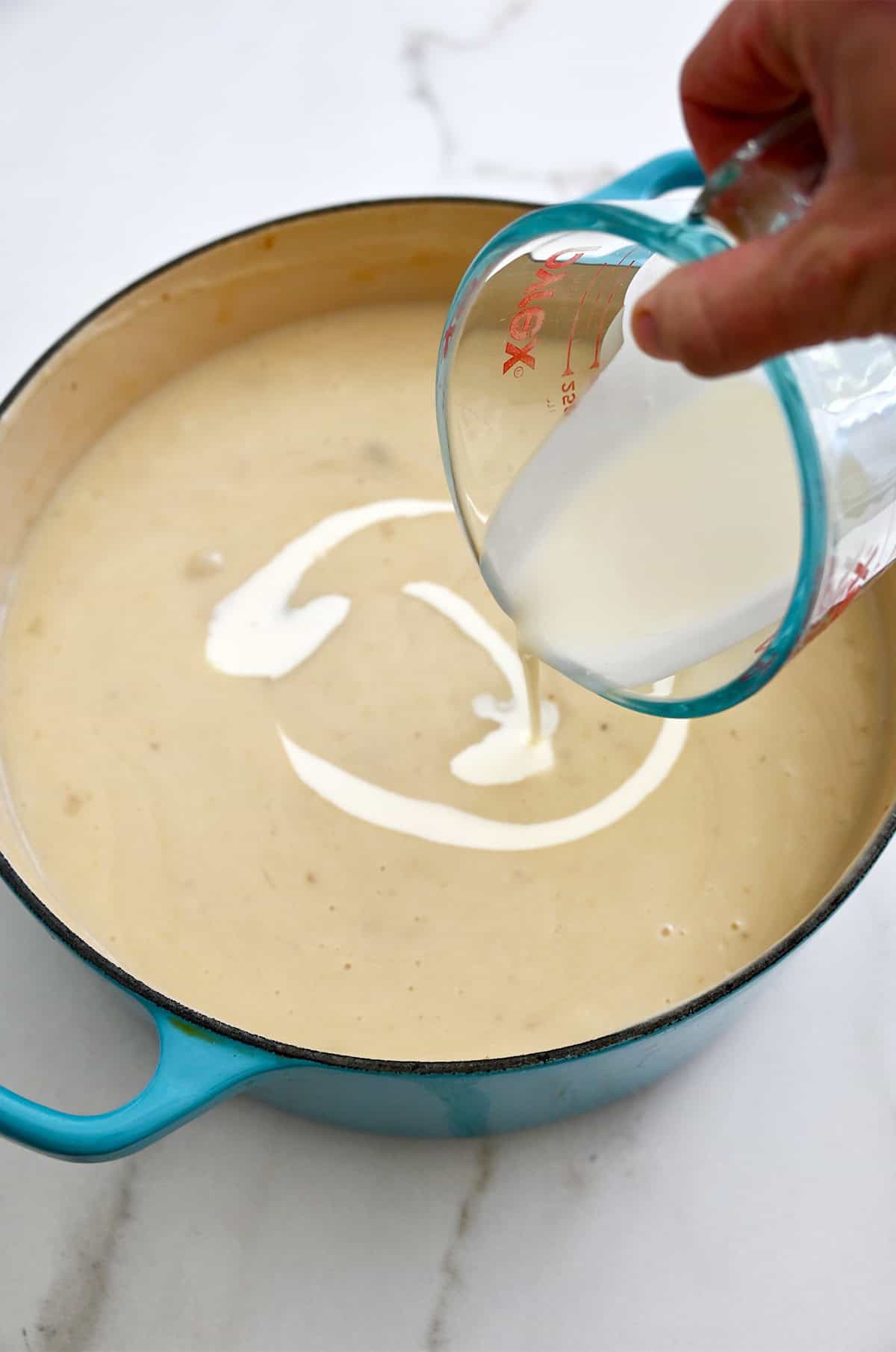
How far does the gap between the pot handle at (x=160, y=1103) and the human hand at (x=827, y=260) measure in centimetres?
56

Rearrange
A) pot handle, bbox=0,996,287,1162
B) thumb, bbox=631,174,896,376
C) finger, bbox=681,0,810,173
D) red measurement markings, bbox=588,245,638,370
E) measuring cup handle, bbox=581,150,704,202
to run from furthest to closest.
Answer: measuring cup handle, bbox=581,150,704,202 → red measurement markings, bbox=588,245,638,370 → pot handle, bbox=0,996,287,1162 → finger, bbox=681,0,810,173 → thumb, bbox=631,174,896,376

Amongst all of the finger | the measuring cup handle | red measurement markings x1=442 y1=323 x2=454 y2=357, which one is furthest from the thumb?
the measuring cup handle

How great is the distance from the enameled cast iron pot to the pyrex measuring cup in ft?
0.76

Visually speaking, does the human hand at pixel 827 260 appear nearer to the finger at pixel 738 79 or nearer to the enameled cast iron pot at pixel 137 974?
the finger at pixel 738 79

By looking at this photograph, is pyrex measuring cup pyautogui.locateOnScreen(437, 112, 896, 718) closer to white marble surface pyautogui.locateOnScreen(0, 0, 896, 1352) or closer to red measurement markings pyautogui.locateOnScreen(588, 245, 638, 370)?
red measurement markings pyautogui.locateOnScreen(588, 245, 638, 370)

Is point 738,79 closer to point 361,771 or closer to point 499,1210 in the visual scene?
point 361,771

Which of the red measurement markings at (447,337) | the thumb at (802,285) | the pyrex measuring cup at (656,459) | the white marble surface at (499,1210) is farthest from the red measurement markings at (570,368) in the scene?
the white marble surface at (499,1210)

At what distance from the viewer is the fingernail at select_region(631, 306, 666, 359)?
27.5 inches

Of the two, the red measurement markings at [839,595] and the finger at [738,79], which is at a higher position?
the finger at [738,79]

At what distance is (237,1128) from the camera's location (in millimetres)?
1138

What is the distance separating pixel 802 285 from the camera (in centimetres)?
66

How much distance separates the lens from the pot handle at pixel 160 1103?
886 mm

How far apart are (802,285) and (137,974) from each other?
0.80 metres

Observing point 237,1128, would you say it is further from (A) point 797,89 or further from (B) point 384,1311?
(A) point 797,89
